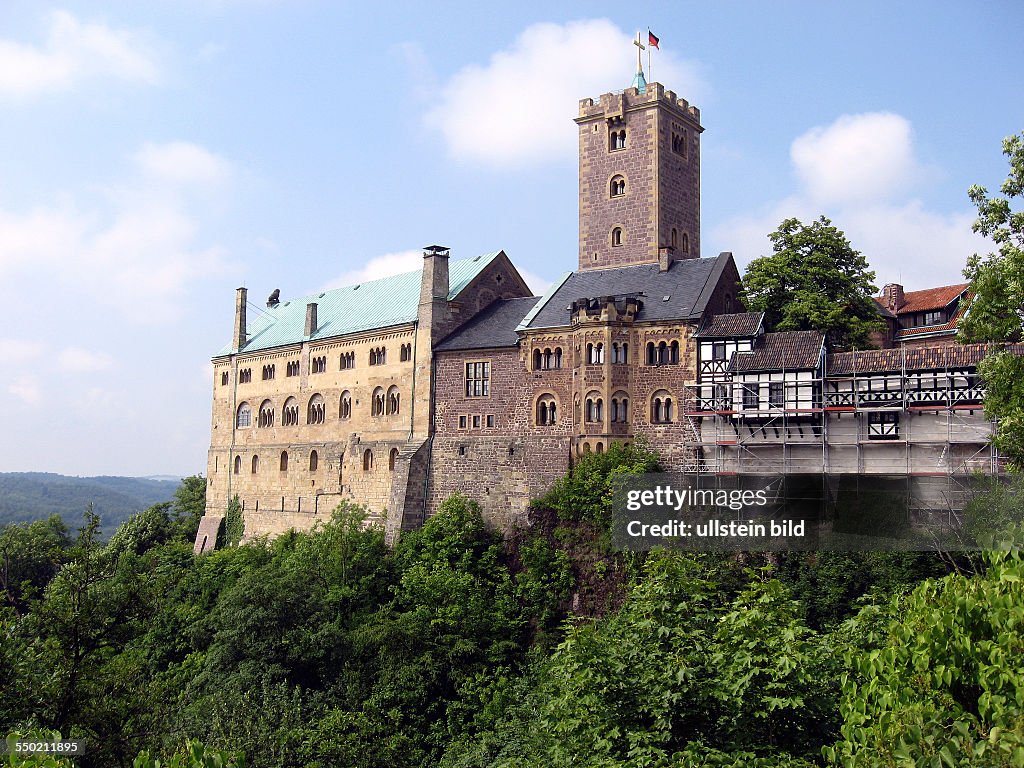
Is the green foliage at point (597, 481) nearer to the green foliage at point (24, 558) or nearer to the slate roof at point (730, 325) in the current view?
the slate roof at point (730, 325)

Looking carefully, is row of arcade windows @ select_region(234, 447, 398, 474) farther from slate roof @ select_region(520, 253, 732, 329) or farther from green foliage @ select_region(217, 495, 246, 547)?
slate roof @ select_region(520, 253, 732, 329)

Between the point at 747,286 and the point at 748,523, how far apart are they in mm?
13181

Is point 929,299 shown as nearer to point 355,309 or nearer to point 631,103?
point 631,103

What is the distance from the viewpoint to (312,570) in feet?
155

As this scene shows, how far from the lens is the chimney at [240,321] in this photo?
218 ft

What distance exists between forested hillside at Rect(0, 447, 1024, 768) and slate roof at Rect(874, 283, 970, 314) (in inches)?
1043

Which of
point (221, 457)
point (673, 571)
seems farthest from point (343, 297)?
point (673, 571)

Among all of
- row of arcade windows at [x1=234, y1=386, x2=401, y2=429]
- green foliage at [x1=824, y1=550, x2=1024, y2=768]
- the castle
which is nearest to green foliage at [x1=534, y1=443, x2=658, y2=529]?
the castle

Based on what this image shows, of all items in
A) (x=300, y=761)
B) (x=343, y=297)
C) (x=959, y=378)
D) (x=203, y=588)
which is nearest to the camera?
(x=300, y=761)

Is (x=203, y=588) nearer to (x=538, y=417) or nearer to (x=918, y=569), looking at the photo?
(x=538, y=417)

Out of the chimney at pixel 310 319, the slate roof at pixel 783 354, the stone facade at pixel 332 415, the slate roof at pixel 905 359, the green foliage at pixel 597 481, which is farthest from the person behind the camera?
the chimney at pixel 310 319

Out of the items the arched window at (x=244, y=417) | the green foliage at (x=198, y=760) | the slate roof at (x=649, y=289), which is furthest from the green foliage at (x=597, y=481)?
the green foliage at (x=198, y=760)

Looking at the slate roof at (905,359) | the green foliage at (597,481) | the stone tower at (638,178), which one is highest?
the stone tower at (638,178)

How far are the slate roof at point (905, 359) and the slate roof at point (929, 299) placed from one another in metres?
22.3
